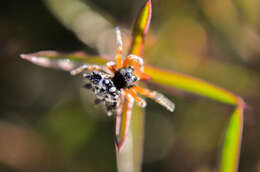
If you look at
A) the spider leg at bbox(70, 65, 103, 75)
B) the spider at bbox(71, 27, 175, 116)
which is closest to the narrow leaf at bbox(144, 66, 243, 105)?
the spider at bbox(71, 27, 175, 116)

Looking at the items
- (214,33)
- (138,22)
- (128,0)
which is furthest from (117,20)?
(138,22)

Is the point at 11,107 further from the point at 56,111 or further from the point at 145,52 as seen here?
the point at 145,52

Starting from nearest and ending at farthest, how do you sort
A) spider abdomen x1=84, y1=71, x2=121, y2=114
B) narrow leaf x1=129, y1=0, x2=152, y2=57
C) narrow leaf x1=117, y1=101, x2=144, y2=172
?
narrow leaf x1=129, y1=0, x2=152, y2=57 < spider abdomen x1=84, y1=71, x2=121, y2=114 < narrow leaf x1=117, y1=101, x2=144, y2=172

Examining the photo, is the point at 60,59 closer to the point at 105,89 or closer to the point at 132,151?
the point at 105,89

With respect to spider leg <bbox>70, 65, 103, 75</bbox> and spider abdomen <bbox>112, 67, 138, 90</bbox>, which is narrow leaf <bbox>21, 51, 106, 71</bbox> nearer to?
spider leg <bbox>70, 65, 103, 75</bbox>

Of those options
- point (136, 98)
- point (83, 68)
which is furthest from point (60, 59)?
point (136, 98)

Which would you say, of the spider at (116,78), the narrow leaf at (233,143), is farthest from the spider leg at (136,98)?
the narrow leaf at (233,143)
